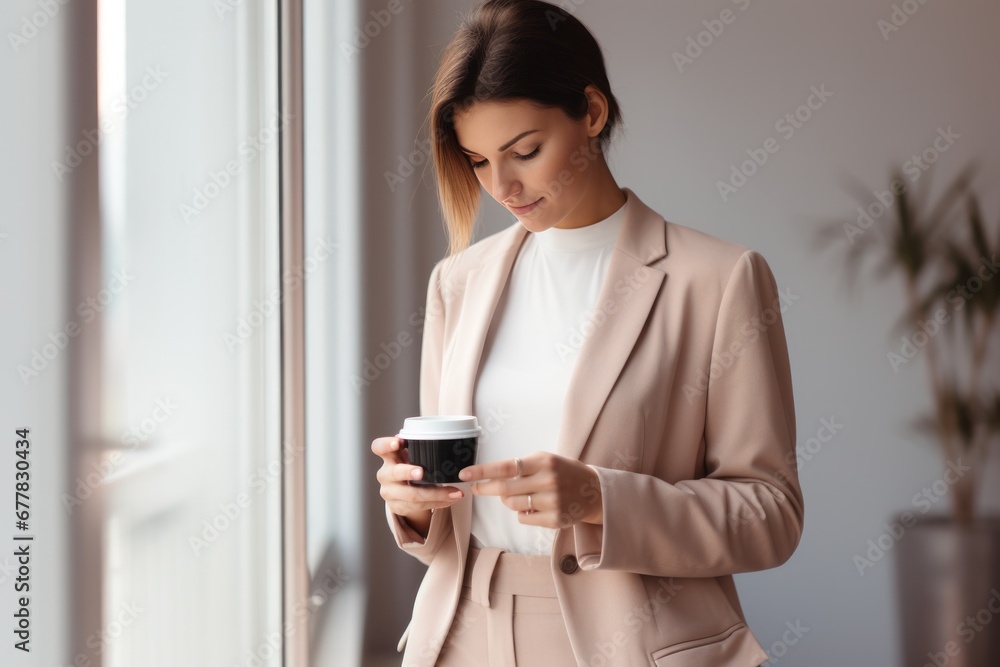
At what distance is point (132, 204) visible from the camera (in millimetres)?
1194

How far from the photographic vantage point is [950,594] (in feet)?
9.80

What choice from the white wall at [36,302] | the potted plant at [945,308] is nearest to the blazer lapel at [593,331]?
the white wall at [36,302]

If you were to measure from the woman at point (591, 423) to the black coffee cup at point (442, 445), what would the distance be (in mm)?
42

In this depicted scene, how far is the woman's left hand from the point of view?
1.09 meters

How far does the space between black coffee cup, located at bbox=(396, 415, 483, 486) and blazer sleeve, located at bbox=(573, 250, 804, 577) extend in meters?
0.18

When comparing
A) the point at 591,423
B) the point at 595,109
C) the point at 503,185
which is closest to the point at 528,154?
the point at 503,185

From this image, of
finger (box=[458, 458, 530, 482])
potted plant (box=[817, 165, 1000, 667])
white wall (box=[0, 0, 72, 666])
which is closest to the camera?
white wall (box=[0, 0, 72, 666])

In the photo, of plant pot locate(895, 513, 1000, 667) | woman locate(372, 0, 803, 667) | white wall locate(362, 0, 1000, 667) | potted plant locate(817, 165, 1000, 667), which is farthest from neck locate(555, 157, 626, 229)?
plant pot locate(895, 513, 1000, 667)

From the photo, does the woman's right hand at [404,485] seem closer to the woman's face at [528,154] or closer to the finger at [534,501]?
the finger at [534,501]

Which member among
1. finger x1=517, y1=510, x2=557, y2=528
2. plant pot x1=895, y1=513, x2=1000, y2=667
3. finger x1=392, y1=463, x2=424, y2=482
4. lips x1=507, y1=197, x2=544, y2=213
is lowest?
plant pot x1=895, y1=513, x2=1000, y2=667

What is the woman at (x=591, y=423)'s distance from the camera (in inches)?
47.5

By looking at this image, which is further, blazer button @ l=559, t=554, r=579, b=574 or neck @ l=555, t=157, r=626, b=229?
neck @ l=555, t=157, r=626, b=229

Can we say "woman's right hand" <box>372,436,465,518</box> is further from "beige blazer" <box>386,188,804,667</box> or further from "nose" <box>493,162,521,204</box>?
"nose" <box>493,162,521,204</box>

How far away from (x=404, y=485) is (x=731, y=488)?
1.53 ft
